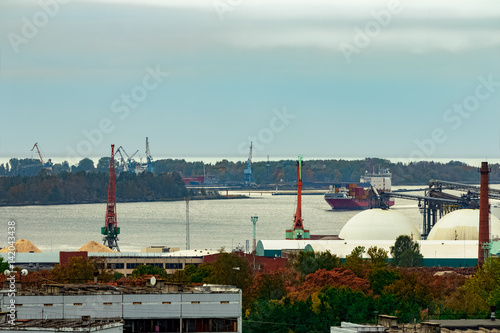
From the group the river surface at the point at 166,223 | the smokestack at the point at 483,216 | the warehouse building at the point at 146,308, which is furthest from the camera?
the river surface at the point at 166,223

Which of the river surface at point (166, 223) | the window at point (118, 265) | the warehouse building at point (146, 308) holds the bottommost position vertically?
the window at point (118, 265)

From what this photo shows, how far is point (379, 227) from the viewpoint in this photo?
268 ft

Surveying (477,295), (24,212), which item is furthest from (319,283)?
(24,212)

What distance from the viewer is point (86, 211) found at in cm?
17862

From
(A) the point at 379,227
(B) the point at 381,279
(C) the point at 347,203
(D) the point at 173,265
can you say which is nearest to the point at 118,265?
(D) the point at 173,265

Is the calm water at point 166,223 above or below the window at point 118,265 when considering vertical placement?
above

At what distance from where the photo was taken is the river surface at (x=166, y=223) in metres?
111

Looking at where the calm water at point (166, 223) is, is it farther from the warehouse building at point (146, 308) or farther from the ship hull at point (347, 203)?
the warehouse building at point (146, 308)

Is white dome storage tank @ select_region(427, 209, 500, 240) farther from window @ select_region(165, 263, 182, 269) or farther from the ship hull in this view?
the ship hull

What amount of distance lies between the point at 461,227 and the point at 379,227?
6.61 m

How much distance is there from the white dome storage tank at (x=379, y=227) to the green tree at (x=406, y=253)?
12296mm

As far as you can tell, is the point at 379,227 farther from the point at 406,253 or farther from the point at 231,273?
the point at 231,273

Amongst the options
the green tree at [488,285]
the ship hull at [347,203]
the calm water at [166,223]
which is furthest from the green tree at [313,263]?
the ship hull at [347,203]

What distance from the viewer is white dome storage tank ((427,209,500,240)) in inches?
3012
